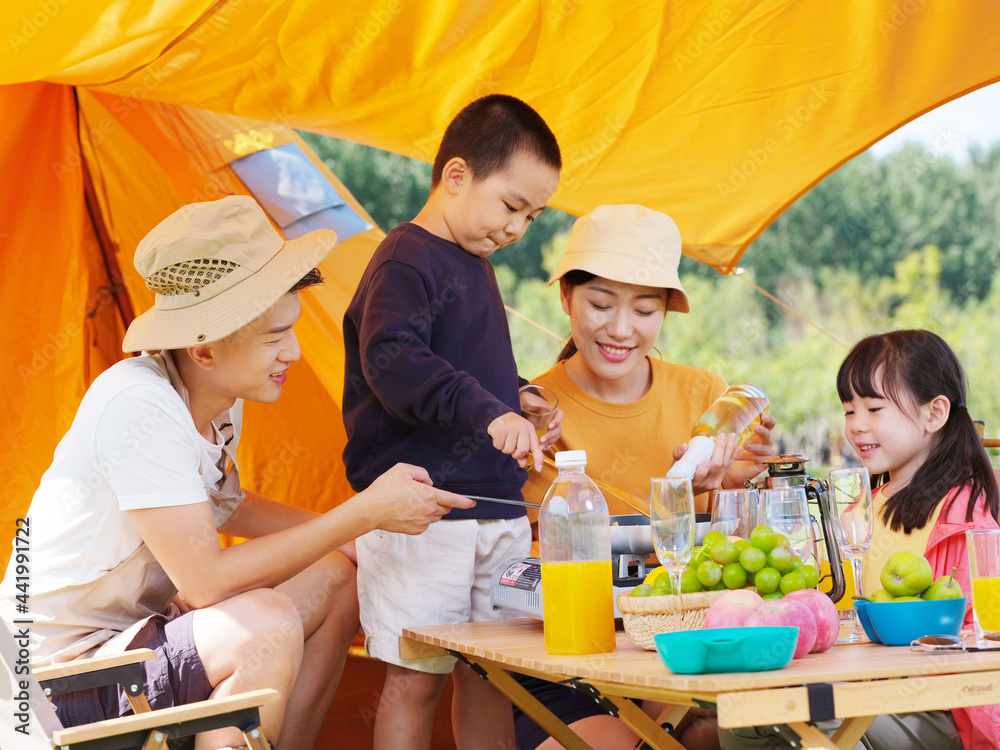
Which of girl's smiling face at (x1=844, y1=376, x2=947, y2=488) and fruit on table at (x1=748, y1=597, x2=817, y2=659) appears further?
girl's smiling face at (x1=844, y1=376, x2=947, y2=488)

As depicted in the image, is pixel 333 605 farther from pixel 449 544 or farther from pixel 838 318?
pixel 838 318

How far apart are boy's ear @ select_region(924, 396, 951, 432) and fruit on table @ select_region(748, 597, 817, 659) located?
3.23 ft

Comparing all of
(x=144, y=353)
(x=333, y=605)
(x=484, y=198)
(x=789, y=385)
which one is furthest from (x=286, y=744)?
(x=789, y=385)

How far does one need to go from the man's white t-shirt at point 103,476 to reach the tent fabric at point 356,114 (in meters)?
0.67

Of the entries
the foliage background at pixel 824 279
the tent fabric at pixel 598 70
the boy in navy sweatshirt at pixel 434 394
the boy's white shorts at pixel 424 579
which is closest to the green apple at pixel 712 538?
the boy in navy sweatshirt at pixel 434 394

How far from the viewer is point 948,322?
14492 millimetres

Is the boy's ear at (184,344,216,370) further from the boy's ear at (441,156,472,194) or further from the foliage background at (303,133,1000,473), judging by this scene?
the foliage background at (303,133,1000,473)

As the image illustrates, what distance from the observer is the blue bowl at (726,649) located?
1016 mm

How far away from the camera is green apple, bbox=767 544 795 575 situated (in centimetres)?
121

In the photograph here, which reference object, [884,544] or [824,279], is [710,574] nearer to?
[884,544]

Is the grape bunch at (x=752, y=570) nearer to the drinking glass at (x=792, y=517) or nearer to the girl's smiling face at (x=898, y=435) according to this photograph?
the drinking glass at (x=792, y=517)

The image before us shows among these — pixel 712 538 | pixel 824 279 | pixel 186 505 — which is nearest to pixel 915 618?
pixel 712 538

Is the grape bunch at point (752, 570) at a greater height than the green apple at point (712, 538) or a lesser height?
lesser

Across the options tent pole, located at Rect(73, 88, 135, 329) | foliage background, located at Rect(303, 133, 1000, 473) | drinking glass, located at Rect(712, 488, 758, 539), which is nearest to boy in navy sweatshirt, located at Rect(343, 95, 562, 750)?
drinking glass, located at Rect(712, 488, 758, 539)
